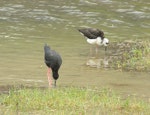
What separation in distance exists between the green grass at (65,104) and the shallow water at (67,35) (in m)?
1.88

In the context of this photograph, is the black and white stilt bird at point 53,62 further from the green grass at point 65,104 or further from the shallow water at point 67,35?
the green grass at point 65,104

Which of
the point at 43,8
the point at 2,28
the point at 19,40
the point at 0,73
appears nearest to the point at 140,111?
the point at 0,73

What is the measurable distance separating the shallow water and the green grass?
1.88m

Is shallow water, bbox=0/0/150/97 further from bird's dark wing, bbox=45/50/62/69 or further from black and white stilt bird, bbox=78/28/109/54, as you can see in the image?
bird's dark wing, bbox=45/50/62/69

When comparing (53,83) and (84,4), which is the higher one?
(53,83)

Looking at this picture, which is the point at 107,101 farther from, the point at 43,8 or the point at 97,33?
the point at 43,8

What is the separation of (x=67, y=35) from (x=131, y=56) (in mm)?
6928

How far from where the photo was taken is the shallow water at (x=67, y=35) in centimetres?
1332

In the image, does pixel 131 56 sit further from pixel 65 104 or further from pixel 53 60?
pixel 65 104

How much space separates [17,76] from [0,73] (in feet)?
1.90

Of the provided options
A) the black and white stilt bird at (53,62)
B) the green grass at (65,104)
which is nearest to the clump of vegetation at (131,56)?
the black and white stilt bird at (53,62)

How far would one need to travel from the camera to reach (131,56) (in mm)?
16578

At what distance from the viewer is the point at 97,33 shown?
753 inches

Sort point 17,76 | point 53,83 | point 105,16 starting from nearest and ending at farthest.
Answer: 1. point 53,83
2. point 17,76
3. point 105,16
